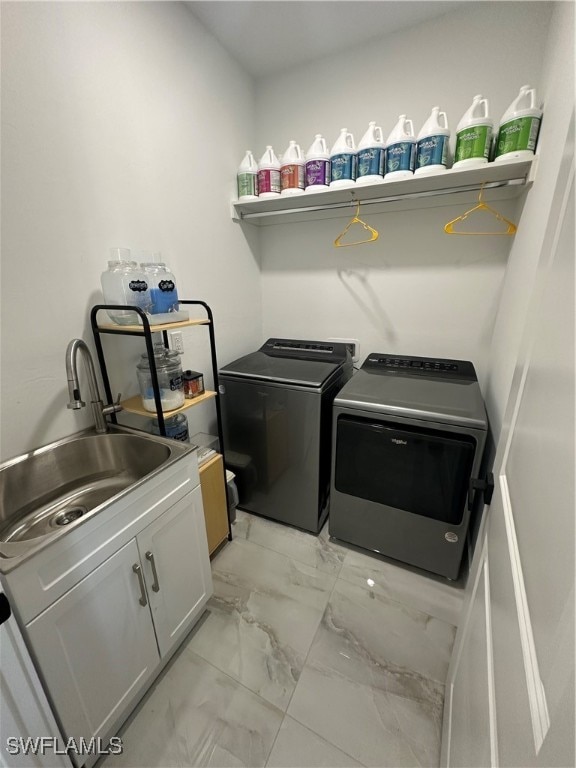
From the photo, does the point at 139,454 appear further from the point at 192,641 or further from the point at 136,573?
the point at 192,641

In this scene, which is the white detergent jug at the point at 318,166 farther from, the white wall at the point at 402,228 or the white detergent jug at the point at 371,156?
the white wall at the point at 402,228

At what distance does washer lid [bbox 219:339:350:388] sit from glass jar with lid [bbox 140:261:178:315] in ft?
1.95

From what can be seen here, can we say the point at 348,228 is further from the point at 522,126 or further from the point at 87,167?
Answer: the point at 87,167

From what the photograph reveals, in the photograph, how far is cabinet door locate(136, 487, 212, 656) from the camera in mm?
1086

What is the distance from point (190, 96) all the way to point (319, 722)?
2797mm

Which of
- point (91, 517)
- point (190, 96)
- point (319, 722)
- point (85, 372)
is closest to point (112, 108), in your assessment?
point (190, 96)

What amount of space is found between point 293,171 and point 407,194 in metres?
0.64

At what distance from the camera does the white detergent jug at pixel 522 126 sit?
4.18ft

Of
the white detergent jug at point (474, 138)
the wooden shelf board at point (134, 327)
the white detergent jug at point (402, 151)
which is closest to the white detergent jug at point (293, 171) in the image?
the white detergent jug at point (402, 151)

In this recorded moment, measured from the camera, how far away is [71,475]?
123 centimetres

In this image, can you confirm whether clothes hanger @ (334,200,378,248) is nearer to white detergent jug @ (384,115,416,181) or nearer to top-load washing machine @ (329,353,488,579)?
white detergent jug @ (384,115,416,181)

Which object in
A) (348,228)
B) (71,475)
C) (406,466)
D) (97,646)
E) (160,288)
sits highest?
(348,228)

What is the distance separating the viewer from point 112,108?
1.27m

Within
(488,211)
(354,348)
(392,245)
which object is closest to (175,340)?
(354,348)
